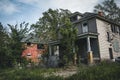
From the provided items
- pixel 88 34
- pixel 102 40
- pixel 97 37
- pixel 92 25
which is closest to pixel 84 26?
pixel 92 25

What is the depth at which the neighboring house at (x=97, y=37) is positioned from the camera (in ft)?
75.2

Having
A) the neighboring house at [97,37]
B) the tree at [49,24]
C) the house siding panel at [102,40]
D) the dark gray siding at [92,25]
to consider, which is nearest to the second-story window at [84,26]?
the neighboring house at [97,37]

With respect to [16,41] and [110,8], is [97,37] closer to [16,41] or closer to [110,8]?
[16,41]

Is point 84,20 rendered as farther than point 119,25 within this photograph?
No

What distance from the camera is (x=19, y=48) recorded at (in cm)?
2139

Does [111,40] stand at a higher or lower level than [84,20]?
lower

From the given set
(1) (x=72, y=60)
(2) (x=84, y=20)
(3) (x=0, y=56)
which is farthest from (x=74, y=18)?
(3) (x=0, y=56)

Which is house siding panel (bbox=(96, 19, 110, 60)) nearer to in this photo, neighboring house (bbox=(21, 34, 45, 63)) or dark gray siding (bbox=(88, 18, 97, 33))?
dark gray siding (bbox=(88, 18, 97, 33))

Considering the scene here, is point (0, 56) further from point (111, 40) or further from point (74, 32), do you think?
point (111, 40)

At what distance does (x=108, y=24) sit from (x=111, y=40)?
279 centimetres

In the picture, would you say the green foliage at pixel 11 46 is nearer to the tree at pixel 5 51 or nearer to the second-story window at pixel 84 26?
the tree at pixel 5 51

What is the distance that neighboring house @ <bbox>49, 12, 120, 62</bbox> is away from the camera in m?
22.9

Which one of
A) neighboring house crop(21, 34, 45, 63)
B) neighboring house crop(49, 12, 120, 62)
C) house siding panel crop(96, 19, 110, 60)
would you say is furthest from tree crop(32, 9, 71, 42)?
house siding panel crop(96, 19, 110, 60)

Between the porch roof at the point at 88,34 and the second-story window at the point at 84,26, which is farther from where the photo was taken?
the second-story window at the point at 84,26
